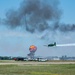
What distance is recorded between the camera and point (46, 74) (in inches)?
2126

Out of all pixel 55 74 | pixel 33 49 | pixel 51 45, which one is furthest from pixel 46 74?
pixel 33 49

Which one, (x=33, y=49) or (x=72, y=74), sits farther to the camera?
(x=33, y=49)

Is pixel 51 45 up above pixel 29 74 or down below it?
above

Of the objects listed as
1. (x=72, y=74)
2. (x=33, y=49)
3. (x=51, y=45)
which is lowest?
(x=72, y=74)

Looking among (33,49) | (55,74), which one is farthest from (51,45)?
(33,49)

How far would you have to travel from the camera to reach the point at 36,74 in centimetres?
5412

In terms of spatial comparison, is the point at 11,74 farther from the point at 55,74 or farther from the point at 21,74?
the point at 55,74

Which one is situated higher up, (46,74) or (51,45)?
(51,45)

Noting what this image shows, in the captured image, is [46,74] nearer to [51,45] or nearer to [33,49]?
[51,45]

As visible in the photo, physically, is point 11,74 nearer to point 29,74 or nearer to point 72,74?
point 29,74

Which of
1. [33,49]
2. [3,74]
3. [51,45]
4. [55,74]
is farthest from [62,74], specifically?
[33,49]

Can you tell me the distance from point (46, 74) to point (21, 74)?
154 inches

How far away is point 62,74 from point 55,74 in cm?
113

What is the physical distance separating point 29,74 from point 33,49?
5633 inches
